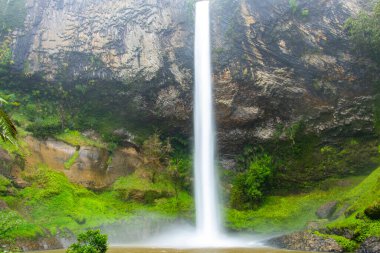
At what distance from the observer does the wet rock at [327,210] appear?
19219 millimetres

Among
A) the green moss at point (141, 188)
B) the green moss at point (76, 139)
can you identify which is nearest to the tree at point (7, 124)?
the green moss at point (141, 188)

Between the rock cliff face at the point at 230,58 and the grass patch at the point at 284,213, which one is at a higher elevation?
the rock cliff face at the point at 230,58

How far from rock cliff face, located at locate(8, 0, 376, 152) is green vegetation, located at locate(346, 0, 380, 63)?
1.78 feet

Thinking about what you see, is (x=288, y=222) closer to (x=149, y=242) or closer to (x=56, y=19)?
(x=149, y=242)

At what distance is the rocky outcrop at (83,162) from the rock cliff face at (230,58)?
414cm

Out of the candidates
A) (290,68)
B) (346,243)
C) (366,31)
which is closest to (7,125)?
(346,243)

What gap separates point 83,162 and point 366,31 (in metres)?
18.5

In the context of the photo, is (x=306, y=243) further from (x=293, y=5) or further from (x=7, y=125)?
(x=293, y=5)

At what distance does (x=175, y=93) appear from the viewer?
82.7ft

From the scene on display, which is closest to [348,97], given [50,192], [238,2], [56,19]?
[238,2]

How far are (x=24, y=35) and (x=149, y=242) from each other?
1680 centimetres

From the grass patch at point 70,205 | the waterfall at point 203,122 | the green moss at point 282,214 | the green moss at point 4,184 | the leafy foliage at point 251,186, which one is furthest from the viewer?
the waterfall at point 203,122

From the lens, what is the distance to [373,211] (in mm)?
13570

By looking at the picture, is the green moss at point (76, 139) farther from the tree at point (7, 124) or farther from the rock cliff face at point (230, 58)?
the tree at point (7, 124)
